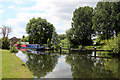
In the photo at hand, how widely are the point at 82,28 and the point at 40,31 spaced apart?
834 inches

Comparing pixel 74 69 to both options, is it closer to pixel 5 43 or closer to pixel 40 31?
pixel 5 43

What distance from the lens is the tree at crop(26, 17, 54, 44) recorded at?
5209cm

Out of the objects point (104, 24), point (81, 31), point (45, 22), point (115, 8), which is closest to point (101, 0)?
point (115, 8)

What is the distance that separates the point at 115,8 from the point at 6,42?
104 ft

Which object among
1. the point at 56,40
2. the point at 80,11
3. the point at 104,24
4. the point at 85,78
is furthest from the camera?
the point at 80,11

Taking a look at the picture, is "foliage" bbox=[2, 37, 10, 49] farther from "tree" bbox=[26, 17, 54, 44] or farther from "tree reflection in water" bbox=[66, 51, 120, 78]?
"tree reflection in water" bbox=[66, 51, 120, 78]

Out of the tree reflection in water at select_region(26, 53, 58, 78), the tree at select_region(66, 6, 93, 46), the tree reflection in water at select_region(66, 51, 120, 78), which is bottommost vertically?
the tree reflection in water at select_region(66, 51, 120, 78)

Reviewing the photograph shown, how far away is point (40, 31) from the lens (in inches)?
2057

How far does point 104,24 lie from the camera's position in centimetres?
3247

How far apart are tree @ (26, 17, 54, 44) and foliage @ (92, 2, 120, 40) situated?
2473 centimetres

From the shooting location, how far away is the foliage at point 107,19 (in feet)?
100

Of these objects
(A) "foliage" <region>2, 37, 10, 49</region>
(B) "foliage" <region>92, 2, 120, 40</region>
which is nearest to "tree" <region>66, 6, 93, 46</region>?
(B) "foliage" <region>92, 2, 120, 40</region>

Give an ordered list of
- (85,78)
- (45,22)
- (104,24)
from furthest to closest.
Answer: (45,22), (104,24), (85,78)

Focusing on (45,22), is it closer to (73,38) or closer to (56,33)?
(56,33)
